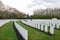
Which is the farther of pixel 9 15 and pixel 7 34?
pixel 9 15

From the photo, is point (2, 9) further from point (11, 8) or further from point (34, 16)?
point (34, 16)

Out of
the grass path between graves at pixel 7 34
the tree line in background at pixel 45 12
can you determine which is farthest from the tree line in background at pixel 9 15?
the grass path between graves at pixel 7 34

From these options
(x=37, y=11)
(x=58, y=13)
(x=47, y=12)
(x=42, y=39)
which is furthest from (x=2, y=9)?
(x=42, y=39)

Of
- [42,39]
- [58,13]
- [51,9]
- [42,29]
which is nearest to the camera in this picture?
[42,39]

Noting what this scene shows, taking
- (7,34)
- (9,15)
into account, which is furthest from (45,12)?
(7,34)

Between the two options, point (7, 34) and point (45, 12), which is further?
point (45, 12)

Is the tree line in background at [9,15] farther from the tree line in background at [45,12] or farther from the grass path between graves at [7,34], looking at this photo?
the grass path between graves at [7,34]

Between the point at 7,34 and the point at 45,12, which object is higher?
the point at 45,12

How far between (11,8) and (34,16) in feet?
35.9

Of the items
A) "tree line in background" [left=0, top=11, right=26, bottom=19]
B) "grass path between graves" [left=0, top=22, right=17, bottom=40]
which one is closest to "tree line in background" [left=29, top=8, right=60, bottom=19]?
"tree line in background" [left=0, top=11, right=26, bottom=19]

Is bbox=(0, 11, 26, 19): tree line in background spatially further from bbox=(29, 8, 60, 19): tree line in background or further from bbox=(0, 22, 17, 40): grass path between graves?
bbox=(0, 22, 17, 40): grass path between graves

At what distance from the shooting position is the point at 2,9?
179 feet

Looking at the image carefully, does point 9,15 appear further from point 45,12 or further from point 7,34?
point 7,34

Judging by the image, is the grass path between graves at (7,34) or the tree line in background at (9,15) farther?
the tree line in background at (9,15)
